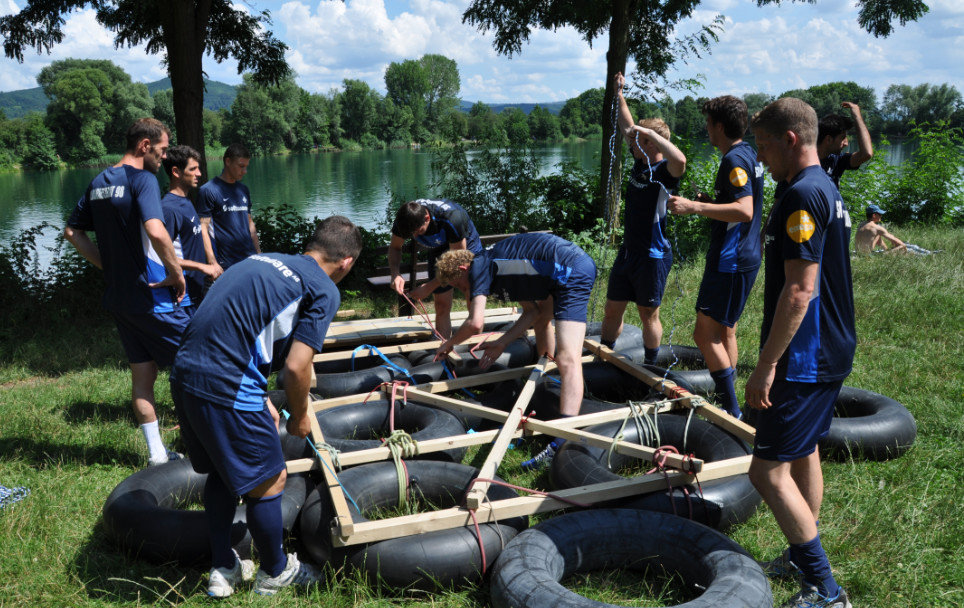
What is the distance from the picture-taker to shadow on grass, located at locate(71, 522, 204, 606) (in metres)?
2.71

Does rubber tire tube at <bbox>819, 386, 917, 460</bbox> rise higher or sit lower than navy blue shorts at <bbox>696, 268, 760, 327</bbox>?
lower

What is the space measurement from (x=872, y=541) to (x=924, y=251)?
8.36m

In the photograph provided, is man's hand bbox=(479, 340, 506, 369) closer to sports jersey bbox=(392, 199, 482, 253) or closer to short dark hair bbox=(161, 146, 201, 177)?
sports jersey bbox=(392, 199, 482, 253)

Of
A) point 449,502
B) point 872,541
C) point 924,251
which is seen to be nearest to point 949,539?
point 872,541

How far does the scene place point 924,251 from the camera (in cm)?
958

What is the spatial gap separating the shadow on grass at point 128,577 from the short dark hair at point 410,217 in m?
2.70

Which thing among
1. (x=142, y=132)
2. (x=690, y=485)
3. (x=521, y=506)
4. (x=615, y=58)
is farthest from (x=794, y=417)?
(x=615, y=58)

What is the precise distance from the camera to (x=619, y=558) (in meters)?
2.87

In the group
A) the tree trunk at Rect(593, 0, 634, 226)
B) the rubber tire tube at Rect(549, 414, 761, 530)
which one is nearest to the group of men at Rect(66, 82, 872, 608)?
the rubber tire tube at Rect(549, 414, 761, 530)

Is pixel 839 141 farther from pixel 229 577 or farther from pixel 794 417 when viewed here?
pixel 229 577

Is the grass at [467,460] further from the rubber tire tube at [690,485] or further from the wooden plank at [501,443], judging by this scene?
the wooden plank at [501,443]

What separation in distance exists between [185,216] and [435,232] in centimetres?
186

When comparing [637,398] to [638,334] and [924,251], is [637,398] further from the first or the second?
[924,251]

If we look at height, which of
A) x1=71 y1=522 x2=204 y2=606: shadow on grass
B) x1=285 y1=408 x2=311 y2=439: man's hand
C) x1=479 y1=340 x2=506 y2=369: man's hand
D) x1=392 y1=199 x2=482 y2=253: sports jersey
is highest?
x1=392 y1=199 x2=482 y2=253: sports jersey
